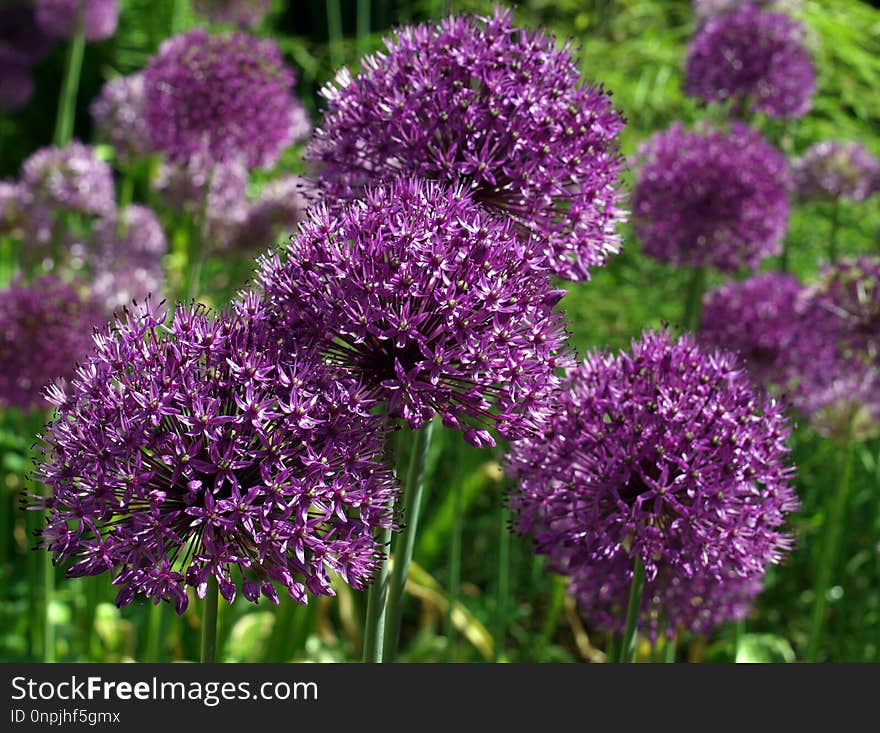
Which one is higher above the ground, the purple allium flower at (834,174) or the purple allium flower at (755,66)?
the purple allium flower at (755,66)

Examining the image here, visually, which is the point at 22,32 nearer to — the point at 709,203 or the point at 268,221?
the point at 268,221

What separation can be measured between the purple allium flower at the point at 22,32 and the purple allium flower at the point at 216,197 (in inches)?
162

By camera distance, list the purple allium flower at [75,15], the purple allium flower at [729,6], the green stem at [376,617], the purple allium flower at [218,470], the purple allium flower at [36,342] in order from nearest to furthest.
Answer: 1. the purple allium flower at [218,470]
2. the green stem at [376,617]
3. the purple allium flower at [36,342]
4. the purple allium flower at [729,6]
5. the purple allium flower at [75,15]

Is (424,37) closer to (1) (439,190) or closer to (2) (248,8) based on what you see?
(1) (439,190)

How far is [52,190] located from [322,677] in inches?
145

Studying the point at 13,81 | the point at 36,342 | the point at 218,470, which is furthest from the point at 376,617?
the point at 13,81

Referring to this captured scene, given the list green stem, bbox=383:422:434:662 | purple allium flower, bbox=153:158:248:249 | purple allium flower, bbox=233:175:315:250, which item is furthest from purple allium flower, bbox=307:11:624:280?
purple allium flower, bbox=153:158:248:249

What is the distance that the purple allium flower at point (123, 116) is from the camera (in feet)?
17.2

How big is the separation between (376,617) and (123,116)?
13.2ft

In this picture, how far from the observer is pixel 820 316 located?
3.57m

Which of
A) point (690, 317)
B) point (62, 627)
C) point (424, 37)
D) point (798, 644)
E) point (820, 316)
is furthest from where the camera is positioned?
point (798, 644)

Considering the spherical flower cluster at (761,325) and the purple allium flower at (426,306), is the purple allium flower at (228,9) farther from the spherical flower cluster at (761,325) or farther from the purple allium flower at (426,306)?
the purple allium flower at (426,306)

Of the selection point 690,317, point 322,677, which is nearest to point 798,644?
point 690,317

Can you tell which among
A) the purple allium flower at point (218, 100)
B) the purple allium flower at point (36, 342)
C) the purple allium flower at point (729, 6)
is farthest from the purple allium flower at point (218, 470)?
the purple allium flower at point (729, 6)
